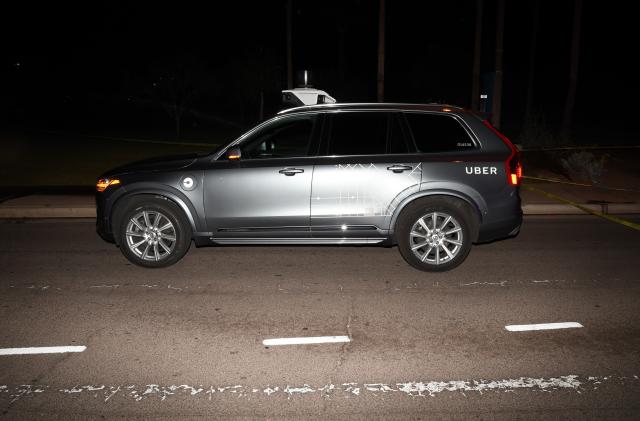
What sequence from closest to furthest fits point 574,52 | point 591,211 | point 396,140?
point 396,140 → point 591,211 → point 574,52

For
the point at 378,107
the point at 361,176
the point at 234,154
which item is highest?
the point at 378,107

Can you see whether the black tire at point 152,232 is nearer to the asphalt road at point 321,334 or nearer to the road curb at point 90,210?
the asphalt road at point 321,334

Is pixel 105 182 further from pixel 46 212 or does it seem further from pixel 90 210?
pixel 46 212

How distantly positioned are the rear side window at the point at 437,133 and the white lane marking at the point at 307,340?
2803 mm

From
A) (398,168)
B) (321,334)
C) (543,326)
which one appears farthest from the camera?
(398,168)

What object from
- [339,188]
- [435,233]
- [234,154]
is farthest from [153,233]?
[435,233]

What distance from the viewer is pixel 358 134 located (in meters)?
7.29

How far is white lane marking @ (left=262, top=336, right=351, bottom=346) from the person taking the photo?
5.16 meters

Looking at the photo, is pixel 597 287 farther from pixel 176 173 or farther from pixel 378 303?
pixel 176 173

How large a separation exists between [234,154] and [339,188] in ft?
4.04

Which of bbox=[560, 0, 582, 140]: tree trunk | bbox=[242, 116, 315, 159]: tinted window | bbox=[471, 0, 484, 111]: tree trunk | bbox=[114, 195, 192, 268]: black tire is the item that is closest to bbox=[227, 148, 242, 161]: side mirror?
bbox=[242, 116, 315, 159]: tinted window

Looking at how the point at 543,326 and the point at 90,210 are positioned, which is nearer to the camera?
the point at 543,326

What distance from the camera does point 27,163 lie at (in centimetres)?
1859

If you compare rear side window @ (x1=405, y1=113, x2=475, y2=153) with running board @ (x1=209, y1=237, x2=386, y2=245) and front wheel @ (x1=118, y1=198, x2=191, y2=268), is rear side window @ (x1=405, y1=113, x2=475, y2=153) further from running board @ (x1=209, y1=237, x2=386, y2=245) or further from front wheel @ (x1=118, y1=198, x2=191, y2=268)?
front wheel @ (x1=118, y1=198, x2=191, y2=268)
